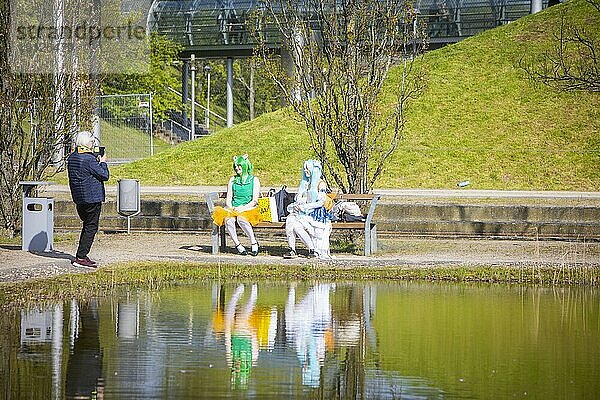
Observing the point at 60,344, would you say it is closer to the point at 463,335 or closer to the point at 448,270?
the point at 463,335

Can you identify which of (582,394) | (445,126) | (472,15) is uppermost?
(472,15)

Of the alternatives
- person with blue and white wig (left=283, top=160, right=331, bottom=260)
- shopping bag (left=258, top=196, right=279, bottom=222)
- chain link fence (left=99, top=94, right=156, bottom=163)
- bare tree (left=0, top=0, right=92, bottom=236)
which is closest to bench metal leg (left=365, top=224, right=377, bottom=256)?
person with blue and white wig (left=283, top=160, right=331, bottom=260)

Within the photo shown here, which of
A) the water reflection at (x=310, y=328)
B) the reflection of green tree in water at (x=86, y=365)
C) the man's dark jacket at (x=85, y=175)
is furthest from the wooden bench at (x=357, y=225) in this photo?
the reflection of green tree in water at (x=86, y=365)

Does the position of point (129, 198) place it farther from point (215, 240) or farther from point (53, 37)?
point (215, 240)

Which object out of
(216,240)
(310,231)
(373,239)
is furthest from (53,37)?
(373,239)

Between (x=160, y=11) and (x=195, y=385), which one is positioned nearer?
(x=195, y=385)

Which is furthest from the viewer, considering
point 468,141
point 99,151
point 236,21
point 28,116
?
point 236,21

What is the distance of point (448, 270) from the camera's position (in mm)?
15828

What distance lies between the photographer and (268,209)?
18.2 meters

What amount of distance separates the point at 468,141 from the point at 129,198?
1530 centimetres

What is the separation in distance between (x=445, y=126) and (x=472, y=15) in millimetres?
18766

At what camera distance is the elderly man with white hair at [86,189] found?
50.2 ft

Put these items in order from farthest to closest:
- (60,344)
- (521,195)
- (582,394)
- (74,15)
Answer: (521,195) < (74,15) < (60,344) < (582,394)

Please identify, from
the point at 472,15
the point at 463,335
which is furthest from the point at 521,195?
the point at 472,15
